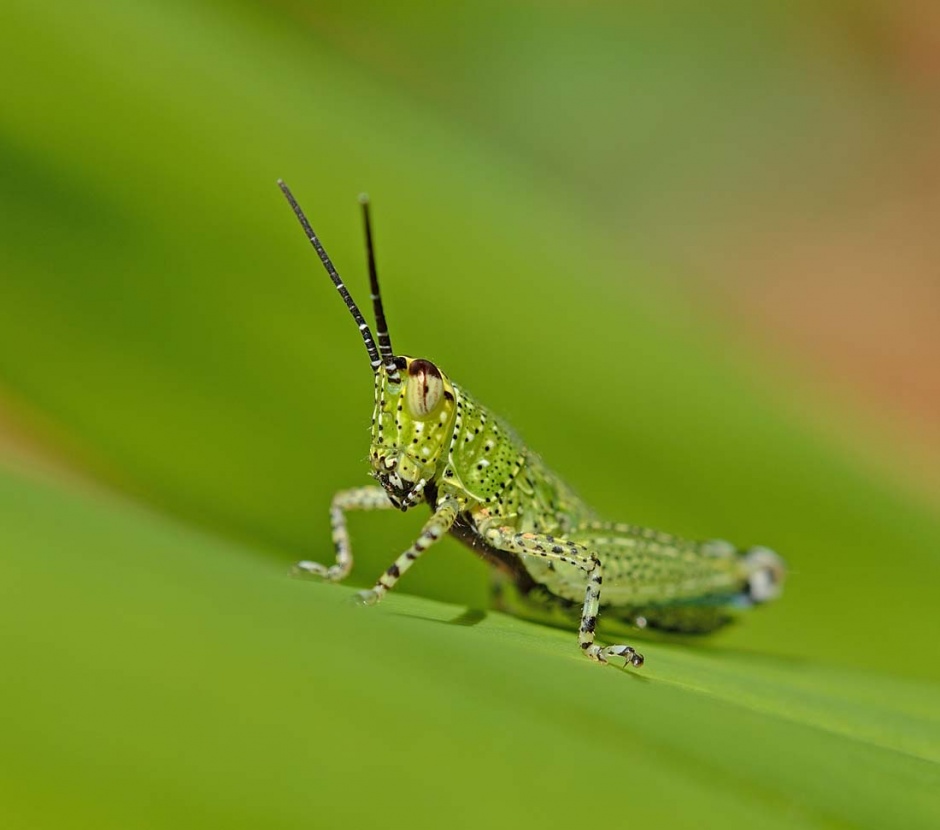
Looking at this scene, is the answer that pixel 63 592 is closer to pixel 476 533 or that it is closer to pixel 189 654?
pixel 189 654

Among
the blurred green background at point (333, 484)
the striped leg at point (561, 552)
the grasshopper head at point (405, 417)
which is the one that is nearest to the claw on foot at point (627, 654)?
the blurred green background at point (333, 484)

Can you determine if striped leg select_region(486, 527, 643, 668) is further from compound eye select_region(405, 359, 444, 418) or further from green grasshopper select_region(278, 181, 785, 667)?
compound eye select_region(405, 359, 444, 418)

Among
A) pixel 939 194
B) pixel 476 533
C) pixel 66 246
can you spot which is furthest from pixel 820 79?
pixel 66 246

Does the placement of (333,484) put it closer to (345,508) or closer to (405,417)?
(345,508)

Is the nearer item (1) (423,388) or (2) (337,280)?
(2) (337,280)

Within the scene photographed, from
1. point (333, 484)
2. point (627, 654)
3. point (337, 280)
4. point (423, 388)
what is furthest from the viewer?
point (333, 484)

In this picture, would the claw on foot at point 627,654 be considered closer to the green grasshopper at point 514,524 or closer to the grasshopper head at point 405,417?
the green grasshopper at point 514,524

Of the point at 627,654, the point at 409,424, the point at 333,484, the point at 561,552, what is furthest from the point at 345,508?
the point at 627,654
